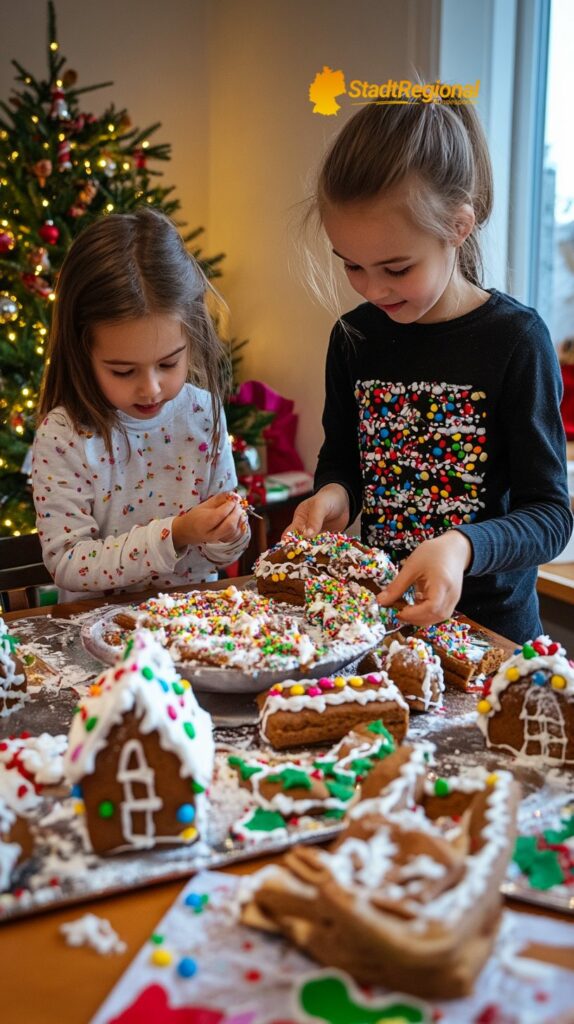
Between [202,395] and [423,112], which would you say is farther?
[202,395]

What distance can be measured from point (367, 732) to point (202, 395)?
113 centimetres

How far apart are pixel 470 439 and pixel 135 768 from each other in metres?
0.97

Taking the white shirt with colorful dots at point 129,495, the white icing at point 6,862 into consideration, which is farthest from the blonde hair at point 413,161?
the white icing at point 6,862

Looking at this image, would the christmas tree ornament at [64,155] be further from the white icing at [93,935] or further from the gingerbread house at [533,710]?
the white icing at [93,935]

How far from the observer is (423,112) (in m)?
1.45

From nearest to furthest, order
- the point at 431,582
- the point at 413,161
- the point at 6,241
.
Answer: the point at 431,582 → the point at 413,161 → the point at 6,241

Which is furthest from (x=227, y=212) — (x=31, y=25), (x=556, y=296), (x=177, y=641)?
(x=177, y=641)

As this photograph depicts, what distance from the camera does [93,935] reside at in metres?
0.76

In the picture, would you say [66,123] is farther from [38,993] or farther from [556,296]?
[38,993]

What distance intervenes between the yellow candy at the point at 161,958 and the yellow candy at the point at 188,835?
15 centimetres

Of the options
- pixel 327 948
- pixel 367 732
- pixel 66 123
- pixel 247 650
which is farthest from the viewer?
pixel 66 123

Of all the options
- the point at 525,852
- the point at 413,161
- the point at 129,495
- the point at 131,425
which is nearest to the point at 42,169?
the point at 131,425

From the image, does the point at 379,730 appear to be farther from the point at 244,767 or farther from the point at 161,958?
the point at 161,958

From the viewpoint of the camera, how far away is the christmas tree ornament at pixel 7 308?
289 cm
